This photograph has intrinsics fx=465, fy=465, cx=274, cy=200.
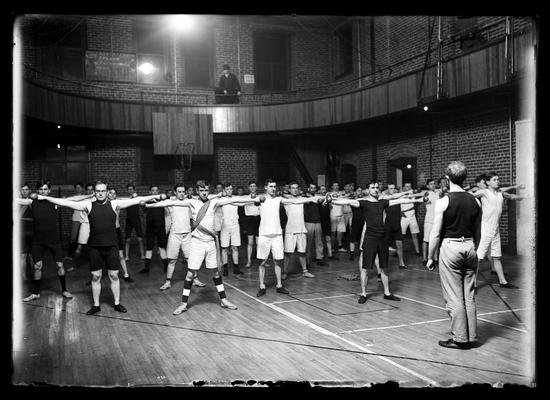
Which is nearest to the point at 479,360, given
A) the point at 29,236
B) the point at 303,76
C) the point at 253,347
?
the point at 253,347

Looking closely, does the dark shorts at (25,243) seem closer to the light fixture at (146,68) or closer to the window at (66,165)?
the window at (66,165)

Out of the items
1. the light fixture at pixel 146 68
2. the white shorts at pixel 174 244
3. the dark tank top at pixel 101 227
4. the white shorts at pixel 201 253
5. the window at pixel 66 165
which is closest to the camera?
the dark tank top at pixel 101 227

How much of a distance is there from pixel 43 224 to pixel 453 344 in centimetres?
665

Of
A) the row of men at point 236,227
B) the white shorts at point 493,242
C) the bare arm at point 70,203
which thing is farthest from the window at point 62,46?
the white shorts at point 493,242

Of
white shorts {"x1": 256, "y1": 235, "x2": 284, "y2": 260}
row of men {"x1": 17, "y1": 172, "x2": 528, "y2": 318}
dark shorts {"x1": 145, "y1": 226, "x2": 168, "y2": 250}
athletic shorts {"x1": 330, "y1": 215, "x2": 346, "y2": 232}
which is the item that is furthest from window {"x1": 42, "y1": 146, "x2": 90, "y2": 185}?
white shorts {"x1": 256, "y1": 235, "x2": 284, "y2": 260}

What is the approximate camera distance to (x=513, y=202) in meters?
11.5

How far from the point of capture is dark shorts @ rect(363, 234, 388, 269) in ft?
24.0

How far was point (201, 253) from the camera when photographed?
7.27 metres

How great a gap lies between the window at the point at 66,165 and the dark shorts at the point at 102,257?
1034cm

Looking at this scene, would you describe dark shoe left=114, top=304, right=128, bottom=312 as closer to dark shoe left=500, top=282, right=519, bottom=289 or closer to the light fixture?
dark shoe left=500, top=282, right=519, bottom=289

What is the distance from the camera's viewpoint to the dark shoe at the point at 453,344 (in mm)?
5191

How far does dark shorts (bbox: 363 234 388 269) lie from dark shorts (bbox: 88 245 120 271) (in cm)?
385

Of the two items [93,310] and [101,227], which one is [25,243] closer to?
[93,310]
